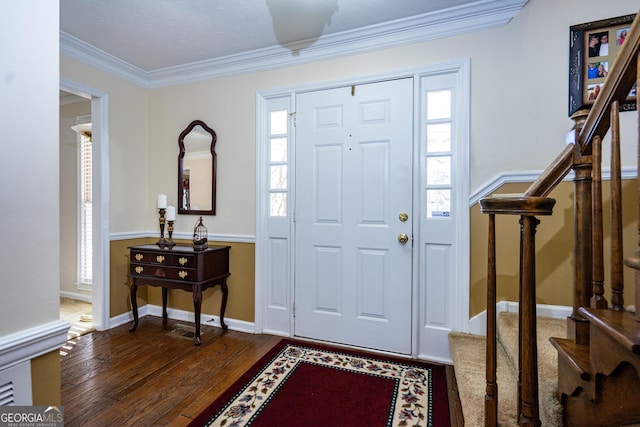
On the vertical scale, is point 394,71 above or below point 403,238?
above

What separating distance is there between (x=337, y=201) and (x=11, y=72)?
2.04m

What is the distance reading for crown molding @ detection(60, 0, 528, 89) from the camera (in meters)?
2.21

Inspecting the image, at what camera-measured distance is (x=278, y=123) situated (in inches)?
112

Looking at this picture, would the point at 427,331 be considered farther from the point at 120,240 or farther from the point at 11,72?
the point at 120,240

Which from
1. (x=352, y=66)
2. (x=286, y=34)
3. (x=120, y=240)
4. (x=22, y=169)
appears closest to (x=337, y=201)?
(x=352, y=66)

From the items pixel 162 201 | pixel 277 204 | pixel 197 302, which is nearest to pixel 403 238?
pixel 277 204

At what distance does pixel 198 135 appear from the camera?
313 cm

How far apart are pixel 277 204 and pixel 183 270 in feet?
3.23

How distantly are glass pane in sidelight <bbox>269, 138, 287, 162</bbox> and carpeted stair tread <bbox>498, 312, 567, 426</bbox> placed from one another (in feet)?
6.77

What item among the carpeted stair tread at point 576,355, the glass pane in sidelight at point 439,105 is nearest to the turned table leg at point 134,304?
the glass pane in sidelight at point 439,105

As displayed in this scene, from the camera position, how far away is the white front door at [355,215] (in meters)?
2.45

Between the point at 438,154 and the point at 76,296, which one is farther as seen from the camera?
the point at 76,296

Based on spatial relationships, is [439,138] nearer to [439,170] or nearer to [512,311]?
[439,170]

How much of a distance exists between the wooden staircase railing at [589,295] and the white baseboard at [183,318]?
7.35 ft
